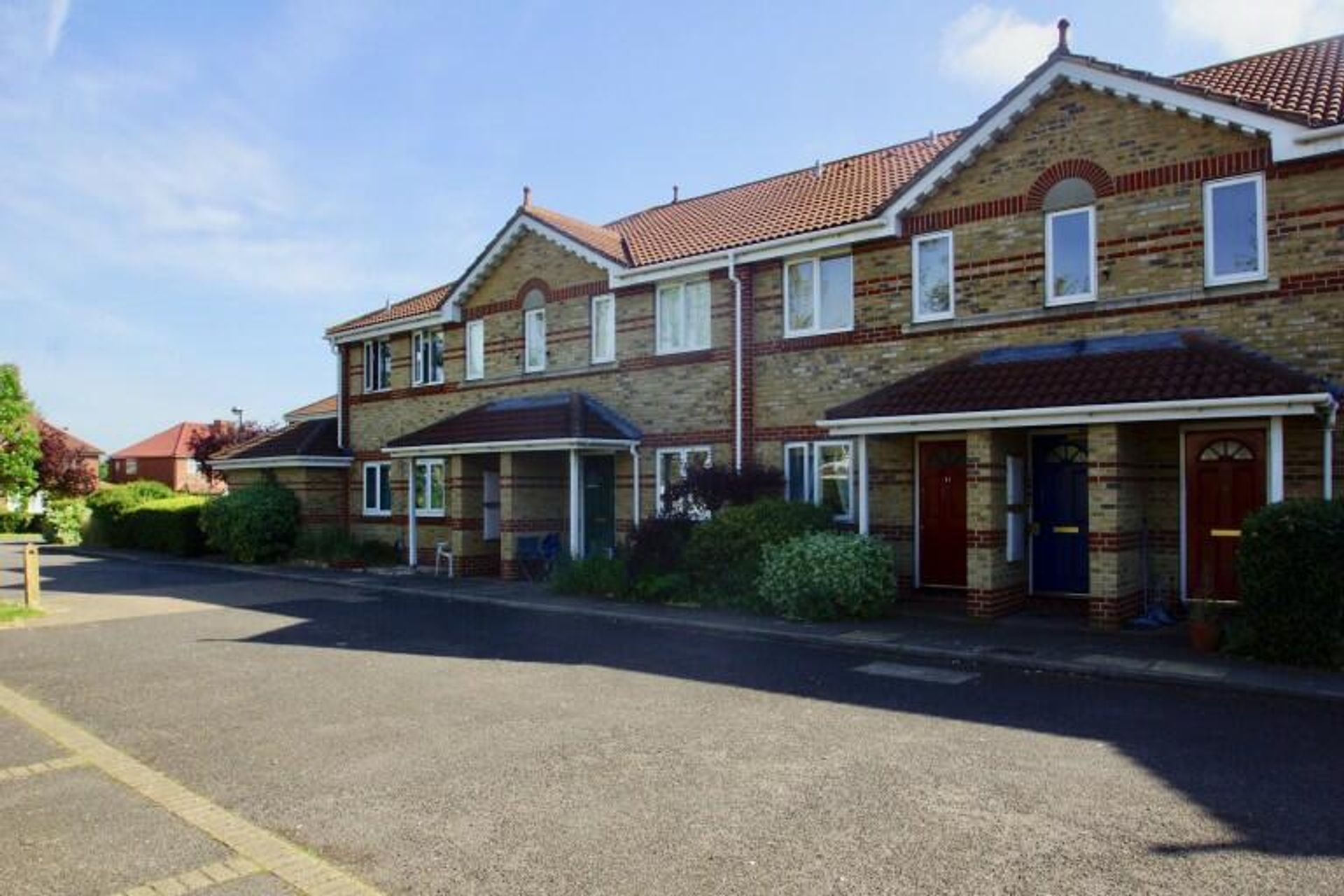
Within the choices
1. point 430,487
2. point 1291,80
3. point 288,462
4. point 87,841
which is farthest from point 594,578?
point 1291,80

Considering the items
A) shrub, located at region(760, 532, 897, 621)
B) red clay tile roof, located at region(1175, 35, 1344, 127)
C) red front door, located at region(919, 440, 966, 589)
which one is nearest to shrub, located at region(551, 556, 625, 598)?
shrub, located at region(760, 532, 897, 621)

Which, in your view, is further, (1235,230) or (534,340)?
(534,340)

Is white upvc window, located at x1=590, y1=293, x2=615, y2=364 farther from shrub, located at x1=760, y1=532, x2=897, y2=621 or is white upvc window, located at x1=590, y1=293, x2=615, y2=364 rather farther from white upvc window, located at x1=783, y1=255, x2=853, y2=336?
shrub, located at x1=760, y1=532, x2=897, y2=621

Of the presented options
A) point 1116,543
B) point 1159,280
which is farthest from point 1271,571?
point 1159,280

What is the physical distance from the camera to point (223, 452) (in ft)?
93.0

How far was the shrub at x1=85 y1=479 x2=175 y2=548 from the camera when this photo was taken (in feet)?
106

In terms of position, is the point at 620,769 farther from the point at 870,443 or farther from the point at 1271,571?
the point at 870,443

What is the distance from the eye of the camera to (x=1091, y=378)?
12.3 meters

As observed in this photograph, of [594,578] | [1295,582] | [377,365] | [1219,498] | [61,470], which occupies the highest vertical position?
[377,365]

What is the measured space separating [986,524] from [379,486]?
16.4m

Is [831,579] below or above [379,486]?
below

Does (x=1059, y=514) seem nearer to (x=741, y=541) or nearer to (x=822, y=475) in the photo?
(x=822, y=475)

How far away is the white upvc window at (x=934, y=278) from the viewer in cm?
1475

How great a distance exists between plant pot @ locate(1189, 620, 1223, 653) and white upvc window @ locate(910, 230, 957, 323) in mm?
5765
